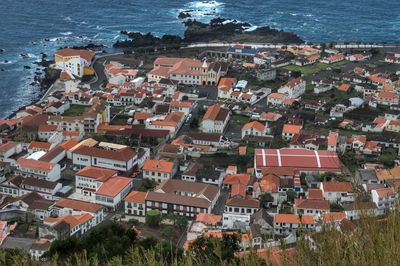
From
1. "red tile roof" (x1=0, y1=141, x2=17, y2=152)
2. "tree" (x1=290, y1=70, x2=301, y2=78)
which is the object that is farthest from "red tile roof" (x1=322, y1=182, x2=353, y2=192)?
"tree" (x1=290, y1=70, x2=301, y2=78)

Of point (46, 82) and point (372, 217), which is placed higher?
point (372, 217)

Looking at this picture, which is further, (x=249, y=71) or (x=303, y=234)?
(x=249, y=71)

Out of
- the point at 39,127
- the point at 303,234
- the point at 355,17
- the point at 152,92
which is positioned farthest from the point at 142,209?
the point at 355,17

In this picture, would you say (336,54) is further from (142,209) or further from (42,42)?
(142,209)

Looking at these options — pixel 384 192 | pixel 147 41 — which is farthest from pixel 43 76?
pixel 384 192

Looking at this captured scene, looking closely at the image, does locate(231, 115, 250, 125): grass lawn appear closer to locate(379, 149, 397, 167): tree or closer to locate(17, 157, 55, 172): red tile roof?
locate(379, 149, 397, 167): tree

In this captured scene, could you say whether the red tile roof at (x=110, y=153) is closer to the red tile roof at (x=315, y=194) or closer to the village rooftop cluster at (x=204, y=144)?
the village rooftop cluster at (x=204, y=144)

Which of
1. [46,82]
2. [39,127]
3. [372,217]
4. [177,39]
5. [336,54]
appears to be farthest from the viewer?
[177,39]
